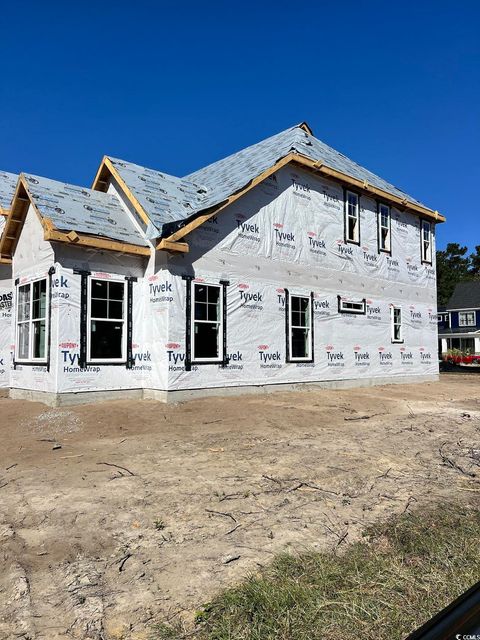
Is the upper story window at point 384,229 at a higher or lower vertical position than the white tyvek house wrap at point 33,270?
higher

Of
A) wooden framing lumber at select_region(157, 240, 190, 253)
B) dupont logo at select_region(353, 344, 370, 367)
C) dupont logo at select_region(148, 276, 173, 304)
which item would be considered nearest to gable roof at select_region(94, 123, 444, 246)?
wooden framing lumber at select_region(157, 240, 190, 253)

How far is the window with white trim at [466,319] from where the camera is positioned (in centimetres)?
4981

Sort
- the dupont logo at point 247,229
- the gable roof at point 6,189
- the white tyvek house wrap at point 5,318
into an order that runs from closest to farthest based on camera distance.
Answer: the dupont logo at point 247,229 → the white tyvek house wrap at point 5,318 → the gable roof at point 6,189

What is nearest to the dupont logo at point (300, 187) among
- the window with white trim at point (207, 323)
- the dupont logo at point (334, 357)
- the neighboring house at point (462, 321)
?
the window with white trim at point (207, 323)

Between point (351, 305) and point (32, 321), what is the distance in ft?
31.6

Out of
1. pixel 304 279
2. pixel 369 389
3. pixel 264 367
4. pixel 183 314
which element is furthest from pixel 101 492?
pixel 369 389

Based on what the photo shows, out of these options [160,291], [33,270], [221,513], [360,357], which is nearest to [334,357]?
[360,357]

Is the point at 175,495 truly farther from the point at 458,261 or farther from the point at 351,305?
the point at 458,261

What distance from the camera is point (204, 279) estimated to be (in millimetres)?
11586

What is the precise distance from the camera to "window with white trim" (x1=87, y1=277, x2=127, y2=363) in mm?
10453

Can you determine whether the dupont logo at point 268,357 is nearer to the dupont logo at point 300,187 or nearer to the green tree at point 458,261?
the dupont logo at point 300,187

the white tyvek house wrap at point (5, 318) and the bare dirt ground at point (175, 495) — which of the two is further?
the white tyvek house wrap at point (5, 318)

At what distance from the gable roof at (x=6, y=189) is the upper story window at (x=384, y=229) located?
12368 mm

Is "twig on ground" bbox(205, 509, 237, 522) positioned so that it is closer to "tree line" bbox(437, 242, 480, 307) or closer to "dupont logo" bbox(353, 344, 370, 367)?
"dupont logo" bbox(353, 344, 370, 367)
